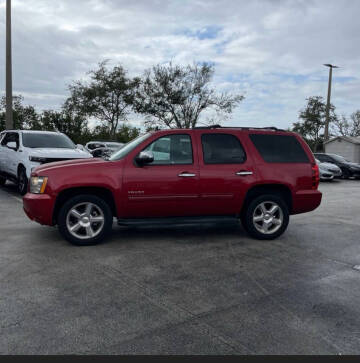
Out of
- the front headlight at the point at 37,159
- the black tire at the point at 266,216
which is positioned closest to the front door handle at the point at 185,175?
the black tire at the point at 266,216

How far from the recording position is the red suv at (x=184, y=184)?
19.5 feet

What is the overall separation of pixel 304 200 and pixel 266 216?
717 mm

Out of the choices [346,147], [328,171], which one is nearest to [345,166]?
[328,171]

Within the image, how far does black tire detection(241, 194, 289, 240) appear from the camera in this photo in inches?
257

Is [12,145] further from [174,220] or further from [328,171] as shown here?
[328,171]

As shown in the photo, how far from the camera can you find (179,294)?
4.13 meters

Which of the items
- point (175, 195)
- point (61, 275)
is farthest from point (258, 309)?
point (175, 195)

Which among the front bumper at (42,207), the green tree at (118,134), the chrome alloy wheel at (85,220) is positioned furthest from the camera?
the green tree at (118,134)

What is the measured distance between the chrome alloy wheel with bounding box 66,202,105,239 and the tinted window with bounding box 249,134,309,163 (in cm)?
275

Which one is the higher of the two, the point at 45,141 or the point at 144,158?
the point at 45,141

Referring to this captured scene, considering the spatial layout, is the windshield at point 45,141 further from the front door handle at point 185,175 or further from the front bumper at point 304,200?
the front bumper at point 304,200

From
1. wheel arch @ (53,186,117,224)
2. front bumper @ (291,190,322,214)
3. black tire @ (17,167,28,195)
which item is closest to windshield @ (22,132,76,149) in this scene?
black tire @ (17,167,28,195)

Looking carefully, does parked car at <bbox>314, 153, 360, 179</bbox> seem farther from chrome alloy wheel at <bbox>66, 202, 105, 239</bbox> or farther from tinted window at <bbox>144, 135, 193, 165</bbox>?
chrome alloy wheel at <bbox>66, 202, 105, 239</bbox>

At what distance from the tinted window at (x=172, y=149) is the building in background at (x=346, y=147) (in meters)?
30.8
